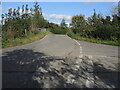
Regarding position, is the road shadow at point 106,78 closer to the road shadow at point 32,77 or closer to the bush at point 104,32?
the road shadow at point 32,77

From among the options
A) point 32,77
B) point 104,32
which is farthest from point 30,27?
point 32,77

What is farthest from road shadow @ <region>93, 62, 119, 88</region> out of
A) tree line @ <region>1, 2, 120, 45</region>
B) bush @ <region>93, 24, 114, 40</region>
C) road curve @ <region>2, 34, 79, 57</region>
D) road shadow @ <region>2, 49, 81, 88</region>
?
bush @ <region>93, 24, 114, 40</region>

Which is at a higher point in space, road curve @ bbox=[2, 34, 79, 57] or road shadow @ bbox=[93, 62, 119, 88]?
road curve @ bbox=[2, 34, 79, 57]

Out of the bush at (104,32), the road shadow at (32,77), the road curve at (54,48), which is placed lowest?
the road shadow at (32,77)

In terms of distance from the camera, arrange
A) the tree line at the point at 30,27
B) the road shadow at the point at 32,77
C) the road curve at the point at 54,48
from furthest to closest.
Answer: the tree line at the point at 30,27, the road curve at the point at 54,48, the road shadow at the point at 32,77

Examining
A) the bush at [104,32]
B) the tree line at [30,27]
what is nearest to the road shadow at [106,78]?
the tree line at [30,27]

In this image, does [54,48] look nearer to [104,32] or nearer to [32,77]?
[32,77]

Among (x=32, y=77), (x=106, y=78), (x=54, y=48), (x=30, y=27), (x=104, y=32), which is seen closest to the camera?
(x=32, y=77)

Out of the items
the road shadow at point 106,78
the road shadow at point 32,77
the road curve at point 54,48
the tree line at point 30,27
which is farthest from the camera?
the tree line at point 30,27

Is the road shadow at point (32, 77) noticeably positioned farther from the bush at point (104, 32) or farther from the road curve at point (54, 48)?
the bush at point (104, 32)

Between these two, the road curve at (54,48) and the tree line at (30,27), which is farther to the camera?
the tree line at (30,27)

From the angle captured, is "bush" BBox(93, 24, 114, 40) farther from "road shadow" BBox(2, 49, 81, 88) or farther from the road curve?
"road shadow" BBox(2, 49, 81, 88)

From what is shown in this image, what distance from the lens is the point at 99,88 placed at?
208 inches

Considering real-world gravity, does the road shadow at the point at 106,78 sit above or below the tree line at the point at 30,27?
below
